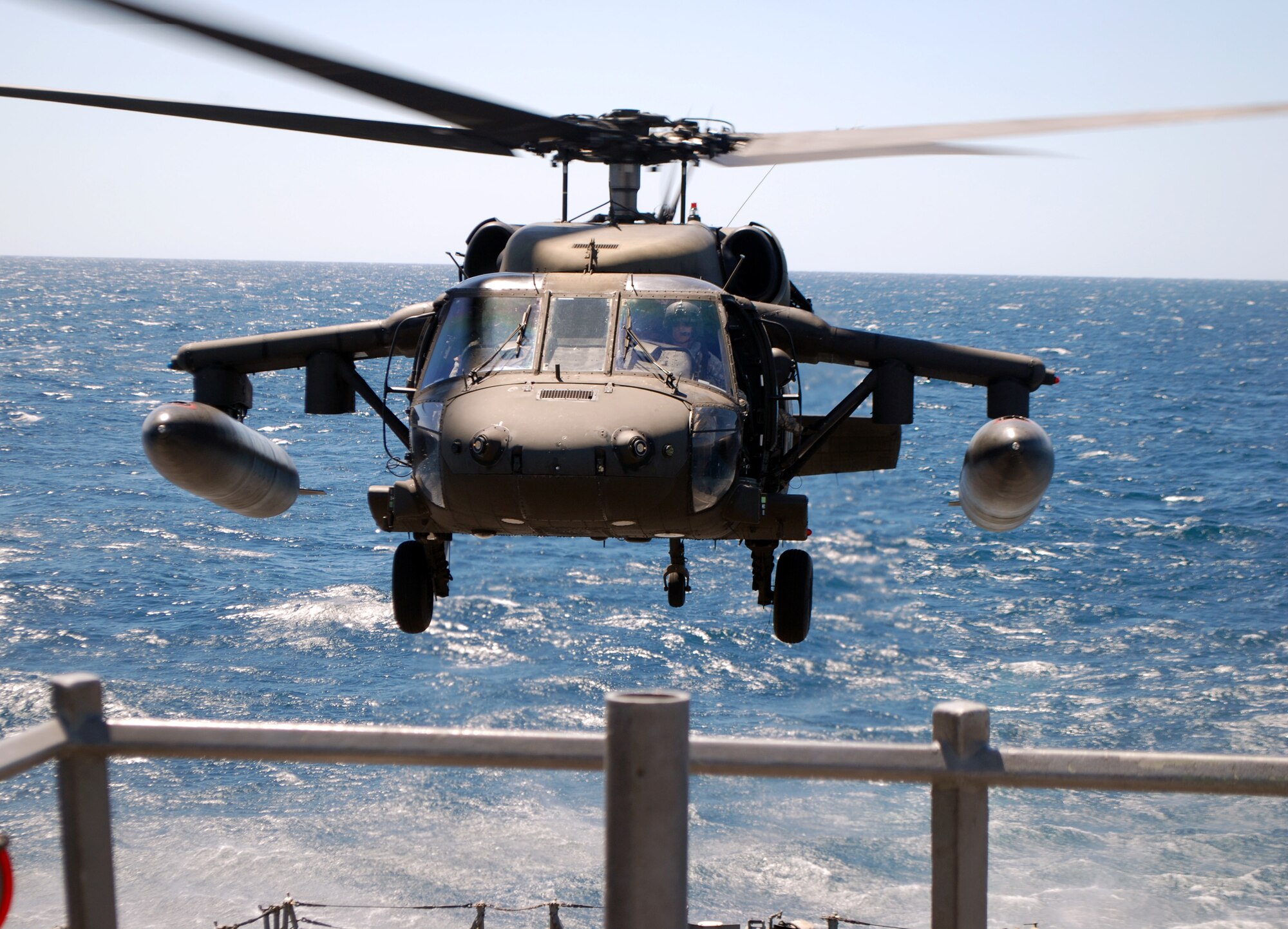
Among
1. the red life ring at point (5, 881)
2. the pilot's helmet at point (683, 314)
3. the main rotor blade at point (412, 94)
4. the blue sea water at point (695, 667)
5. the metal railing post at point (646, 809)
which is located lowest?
the blue sea water at point (695, 667)

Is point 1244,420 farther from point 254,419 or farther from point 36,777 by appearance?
point 36,777

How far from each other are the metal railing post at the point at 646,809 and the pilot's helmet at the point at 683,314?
7.99m

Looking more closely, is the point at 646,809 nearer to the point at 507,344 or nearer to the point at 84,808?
the point at 84,808

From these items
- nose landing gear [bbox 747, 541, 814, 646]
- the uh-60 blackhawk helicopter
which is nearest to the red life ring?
the uh-60 blackhawk helicopter

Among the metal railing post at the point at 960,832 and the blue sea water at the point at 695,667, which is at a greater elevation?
the metal railing post at the point at 960,832

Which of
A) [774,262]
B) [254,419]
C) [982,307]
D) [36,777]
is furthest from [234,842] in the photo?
[982,307]

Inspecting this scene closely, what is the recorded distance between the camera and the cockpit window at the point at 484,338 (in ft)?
34.4

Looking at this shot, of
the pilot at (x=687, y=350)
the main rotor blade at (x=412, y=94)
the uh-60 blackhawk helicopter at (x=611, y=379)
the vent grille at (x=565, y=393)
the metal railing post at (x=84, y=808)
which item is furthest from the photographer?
the pilot at (x=687, y=350)

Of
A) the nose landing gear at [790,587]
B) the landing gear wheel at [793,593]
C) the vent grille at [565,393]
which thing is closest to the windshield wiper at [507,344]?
the vent grille at [565,393]

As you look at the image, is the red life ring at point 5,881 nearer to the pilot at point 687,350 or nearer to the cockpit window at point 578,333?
the cockpit window at point 578,333

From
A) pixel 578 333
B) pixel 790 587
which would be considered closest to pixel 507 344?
pixel 578 333

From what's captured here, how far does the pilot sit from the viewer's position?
1058cm

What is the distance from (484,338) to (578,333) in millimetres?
760

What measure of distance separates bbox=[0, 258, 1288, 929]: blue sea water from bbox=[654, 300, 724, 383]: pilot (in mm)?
5397
